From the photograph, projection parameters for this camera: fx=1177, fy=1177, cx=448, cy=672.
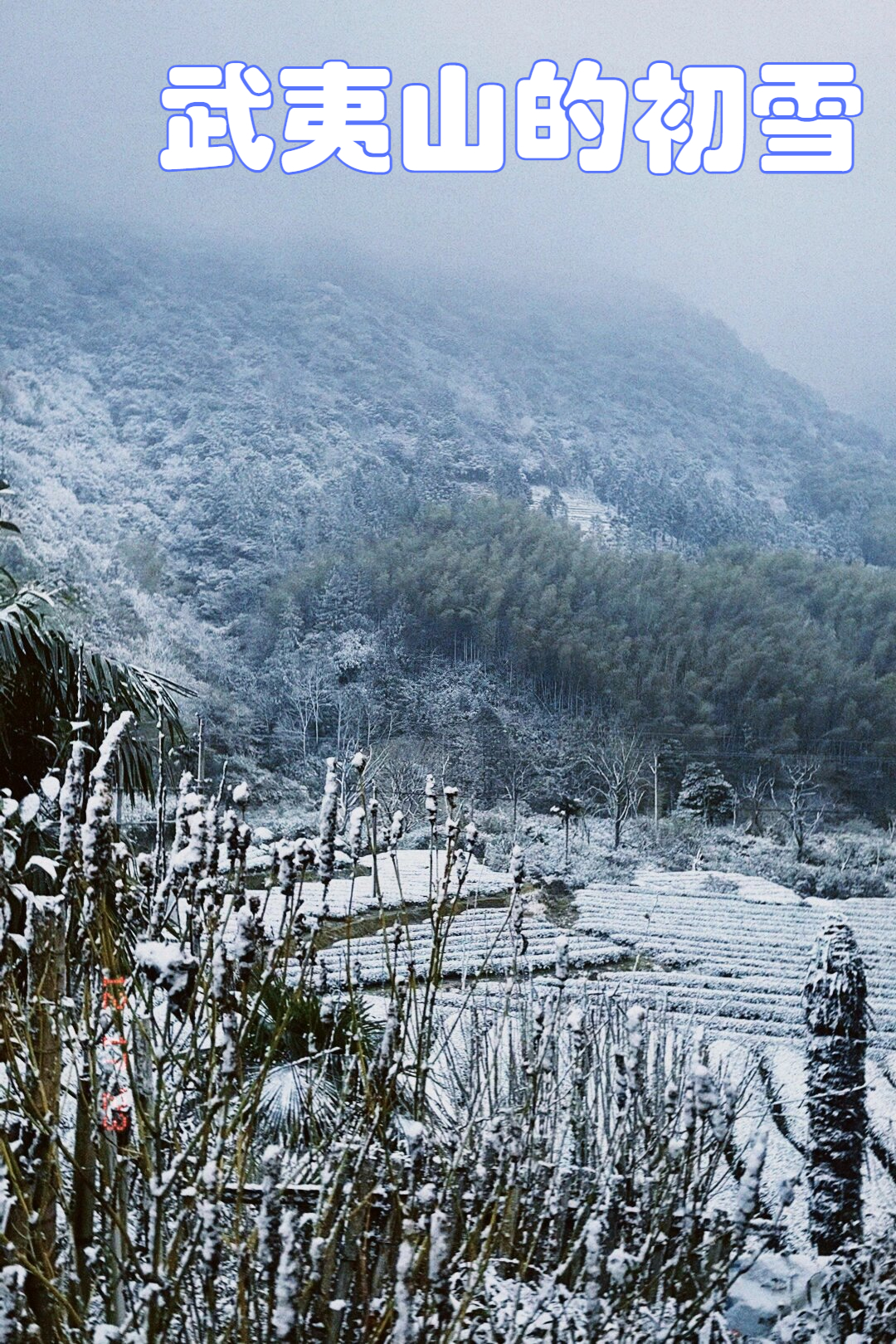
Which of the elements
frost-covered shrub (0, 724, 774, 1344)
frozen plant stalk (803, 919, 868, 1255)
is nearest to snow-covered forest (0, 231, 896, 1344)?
frozen plant stalk (803, 919, 868, 1255)

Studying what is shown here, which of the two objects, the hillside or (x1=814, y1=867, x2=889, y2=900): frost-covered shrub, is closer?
(x1=814, y1=867, x2=889, y2=900): frost-covered shrub

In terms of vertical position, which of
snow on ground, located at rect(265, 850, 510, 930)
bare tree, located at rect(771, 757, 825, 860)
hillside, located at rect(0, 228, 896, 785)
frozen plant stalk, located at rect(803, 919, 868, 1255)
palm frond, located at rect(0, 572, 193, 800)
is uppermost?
hillside, located at rect(0, 228, 896, 785)

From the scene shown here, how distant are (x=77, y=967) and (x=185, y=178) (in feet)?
10.9

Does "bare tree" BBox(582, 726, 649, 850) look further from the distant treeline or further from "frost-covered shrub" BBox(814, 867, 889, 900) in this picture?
"frost-covered shrub" BBox(814, 867, 889, 900)

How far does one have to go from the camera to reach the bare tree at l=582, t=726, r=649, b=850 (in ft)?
12.2

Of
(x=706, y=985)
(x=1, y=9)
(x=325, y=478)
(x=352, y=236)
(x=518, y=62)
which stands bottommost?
(x=706, y=985)

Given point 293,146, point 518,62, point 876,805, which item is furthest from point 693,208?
point 876,805

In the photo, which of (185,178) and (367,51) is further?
(185,178)

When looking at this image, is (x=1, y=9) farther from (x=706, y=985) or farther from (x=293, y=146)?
(x=706, y=985)

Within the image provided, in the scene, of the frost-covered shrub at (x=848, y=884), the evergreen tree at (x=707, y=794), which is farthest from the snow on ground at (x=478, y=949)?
the frost-covered shrub at (x=848, y=884)

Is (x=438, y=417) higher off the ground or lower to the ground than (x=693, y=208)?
lower

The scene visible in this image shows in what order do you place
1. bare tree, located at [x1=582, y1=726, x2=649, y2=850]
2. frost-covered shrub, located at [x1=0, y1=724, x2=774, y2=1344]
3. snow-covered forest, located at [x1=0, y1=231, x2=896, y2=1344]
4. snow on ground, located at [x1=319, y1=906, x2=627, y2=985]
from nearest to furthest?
frost-covered shrub, located at [x1=0, y1=724, x2=774, y2=1344]
snow-covered forest, located at [x1=0, y1=231, x2=896, y2=1344]
snow on ground, located at [x1=319, y1=906, x2=627, y2=985]
bare tree, located at [x1=582, y1=726, x2=649, y2=850]

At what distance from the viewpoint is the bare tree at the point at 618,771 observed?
12.2ft

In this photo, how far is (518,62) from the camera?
3.77 meters
